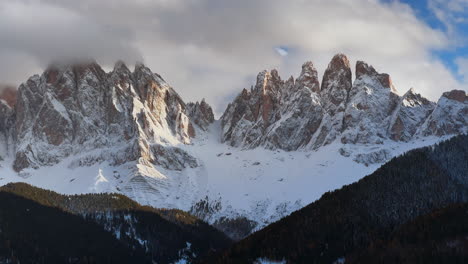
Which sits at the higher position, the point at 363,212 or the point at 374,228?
the point at 363,212

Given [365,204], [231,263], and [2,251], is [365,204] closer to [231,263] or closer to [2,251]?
[231,263]

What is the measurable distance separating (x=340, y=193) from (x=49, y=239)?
9798cm

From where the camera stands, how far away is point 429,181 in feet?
559

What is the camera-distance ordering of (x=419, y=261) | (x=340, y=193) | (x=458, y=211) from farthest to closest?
(x=340, y=193), (x=458, y=211), (x=419, y=261)

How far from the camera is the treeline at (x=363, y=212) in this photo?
137 meters

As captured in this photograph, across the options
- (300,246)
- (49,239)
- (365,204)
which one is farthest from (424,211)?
(49,239)

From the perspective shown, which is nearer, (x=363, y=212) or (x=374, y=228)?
(x=374, y=228)

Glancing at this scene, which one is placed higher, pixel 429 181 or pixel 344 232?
pixel 429 181

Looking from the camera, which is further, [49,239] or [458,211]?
[49,239]

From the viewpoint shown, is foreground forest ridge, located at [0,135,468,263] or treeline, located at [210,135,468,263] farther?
treeline, located at [210,135,468,263]

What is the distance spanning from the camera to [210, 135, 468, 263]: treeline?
5404 inches

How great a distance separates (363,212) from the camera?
500ft

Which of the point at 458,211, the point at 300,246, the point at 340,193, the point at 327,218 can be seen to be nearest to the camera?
the point at 458,211

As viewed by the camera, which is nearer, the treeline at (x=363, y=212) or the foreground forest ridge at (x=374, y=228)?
the foreground forest ridge at (x=374, y=228)
